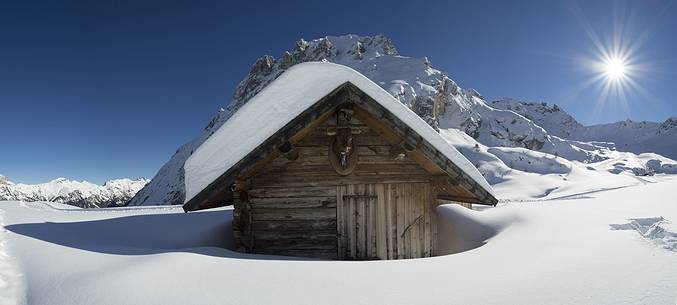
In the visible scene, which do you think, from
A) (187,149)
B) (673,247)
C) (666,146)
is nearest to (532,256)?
(673,247)

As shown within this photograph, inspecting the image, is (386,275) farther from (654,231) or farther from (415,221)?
(654,231)

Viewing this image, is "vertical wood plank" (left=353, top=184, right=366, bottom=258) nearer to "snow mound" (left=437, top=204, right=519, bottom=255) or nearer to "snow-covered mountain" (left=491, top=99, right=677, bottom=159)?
"snow mound" (left=437, top=204, right=519, bottom=255)

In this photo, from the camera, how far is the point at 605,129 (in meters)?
145

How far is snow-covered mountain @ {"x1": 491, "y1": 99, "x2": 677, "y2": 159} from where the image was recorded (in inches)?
4813

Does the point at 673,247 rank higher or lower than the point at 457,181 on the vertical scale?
lower

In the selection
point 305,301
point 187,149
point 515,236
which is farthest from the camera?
point 187,149

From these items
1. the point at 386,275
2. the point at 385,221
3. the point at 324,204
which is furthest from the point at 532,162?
the point at 386,275

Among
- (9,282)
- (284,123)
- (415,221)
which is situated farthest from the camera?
(415,221)

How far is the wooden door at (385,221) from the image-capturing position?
565 centimetres

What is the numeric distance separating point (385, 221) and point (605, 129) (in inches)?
7401

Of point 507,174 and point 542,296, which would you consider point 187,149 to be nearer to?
point 507,174

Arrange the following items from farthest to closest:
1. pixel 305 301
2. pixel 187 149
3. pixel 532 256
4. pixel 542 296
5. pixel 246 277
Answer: pixel 187 149
pixel 532 256
pixel 246 277
pixel 305 301
pixel 542 296

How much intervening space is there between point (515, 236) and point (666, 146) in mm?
167146

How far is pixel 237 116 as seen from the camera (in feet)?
21.7
